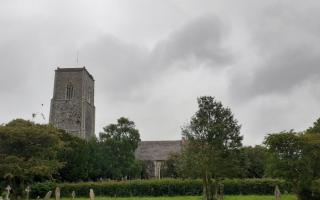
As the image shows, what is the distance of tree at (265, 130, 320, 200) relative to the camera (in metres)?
32.0

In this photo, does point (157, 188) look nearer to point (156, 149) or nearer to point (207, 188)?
point (207, 188)

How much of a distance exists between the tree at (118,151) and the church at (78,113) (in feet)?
61.3

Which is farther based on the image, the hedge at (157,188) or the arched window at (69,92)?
the arched window at (69,92)

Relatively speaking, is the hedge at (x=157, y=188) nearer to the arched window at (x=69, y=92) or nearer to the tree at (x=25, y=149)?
the tree at (x=25, y=149)

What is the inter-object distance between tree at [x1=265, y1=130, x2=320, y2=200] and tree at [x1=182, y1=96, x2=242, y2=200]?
2.70 meters

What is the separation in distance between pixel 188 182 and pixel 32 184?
55.4 ft

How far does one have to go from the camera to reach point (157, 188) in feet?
162

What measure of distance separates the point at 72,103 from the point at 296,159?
5957 cm

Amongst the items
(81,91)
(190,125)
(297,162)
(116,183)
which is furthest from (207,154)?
(81,91)

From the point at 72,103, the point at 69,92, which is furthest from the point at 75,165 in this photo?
the point at 69,92

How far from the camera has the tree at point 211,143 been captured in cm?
3353

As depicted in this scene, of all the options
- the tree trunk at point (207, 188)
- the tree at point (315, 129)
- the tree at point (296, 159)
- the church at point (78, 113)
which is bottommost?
the tree trunk at point (207, 188)

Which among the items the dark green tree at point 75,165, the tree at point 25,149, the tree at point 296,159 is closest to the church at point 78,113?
the dark green tree at point 75,165

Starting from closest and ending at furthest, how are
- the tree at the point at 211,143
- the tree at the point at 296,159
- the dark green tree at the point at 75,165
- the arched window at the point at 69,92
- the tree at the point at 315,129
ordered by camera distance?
the tree at the point at 296,159 < the tree at the point at 211,143 < the tree at the point at 315,129 < the dark green tree at the point at 75,165 < the arched window at the point at 69,92
